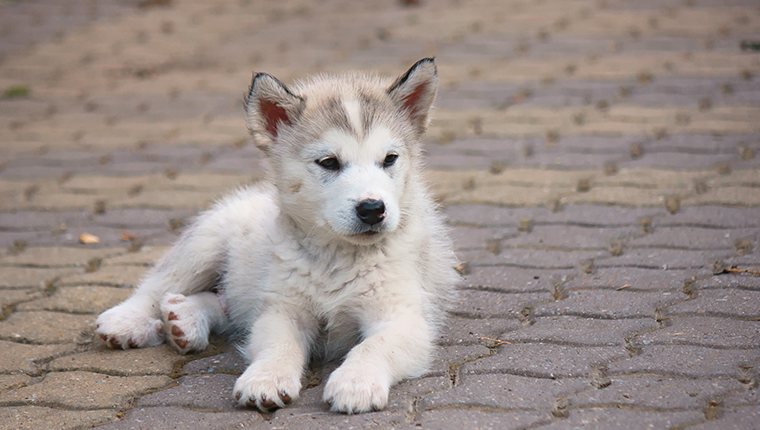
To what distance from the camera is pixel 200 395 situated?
123 inches

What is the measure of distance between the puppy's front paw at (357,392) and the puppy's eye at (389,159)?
1.02 m

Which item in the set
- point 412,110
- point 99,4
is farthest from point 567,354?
point 99,4

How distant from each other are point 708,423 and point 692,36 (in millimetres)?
7690

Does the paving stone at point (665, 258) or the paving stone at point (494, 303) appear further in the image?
the paving stone at point (665, 258)

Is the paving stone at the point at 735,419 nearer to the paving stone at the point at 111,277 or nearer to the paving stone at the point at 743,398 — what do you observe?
the paving stone at the point at 743,398

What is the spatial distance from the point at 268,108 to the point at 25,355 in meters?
1.76

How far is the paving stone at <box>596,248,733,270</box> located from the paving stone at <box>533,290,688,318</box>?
40 cm

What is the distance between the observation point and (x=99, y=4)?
12344mm

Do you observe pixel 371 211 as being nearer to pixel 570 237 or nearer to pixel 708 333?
pixel 708 333

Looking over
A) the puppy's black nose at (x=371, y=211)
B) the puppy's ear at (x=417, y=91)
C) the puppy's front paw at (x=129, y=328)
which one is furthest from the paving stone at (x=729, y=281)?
the puppy's front paw at (x=129, y=328)

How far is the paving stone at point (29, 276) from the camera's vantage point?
4.57m

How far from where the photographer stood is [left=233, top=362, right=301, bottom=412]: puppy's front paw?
9.50 ft

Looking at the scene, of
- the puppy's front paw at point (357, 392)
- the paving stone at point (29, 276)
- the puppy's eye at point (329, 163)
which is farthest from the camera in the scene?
the paving stone at point (29, 276)

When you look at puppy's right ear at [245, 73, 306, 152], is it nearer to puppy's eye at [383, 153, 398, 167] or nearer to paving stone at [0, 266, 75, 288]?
puppy's eye at [383, 153, 398, 167]
